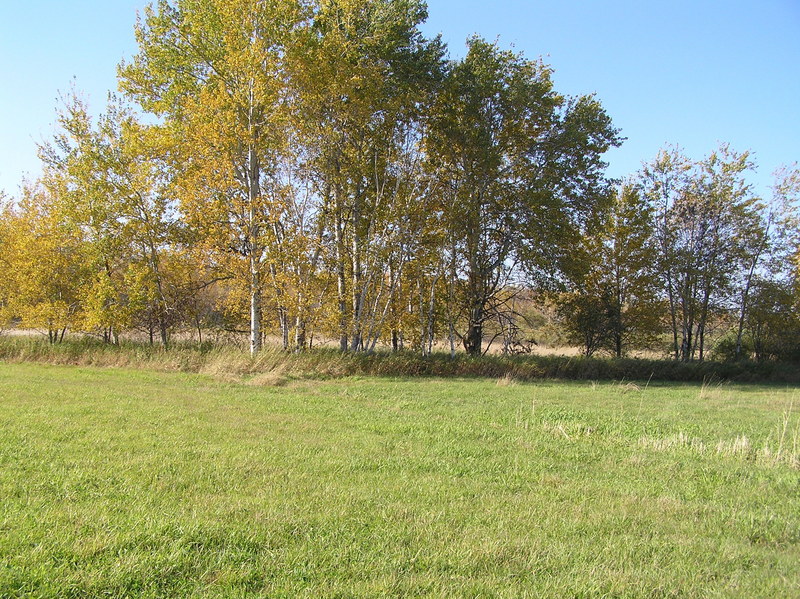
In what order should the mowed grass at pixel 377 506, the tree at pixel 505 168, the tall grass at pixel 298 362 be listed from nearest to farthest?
1. the mowed grass at pixel 377 506
2. the tall grass at pixel 298 362
3. the tree at pixel 505 168

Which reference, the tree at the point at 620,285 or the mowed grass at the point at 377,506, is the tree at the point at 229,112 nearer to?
the mowed grass at the point at 377,506

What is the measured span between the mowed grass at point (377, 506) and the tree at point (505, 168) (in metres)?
15.2

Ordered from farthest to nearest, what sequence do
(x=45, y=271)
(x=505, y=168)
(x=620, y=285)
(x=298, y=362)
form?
Result: (x=620, y=285), (x=505, y=168), (x=45, y=271), (x=298, y=362)

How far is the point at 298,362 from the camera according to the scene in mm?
17703

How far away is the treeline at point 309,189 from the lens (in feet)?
62.7

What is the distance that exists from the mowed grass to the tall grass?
682 cm

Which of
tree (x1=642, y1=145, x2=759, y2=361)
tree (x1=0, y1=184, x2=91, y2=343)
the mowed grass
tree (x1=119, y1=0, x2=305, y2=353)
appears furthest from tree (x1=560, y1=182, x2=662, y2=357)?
tree (x1=0, y1=184, x2=91, y2=343)

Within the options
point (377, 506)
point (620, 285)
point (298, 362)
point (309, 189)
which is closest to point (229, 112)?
point (309, 189)

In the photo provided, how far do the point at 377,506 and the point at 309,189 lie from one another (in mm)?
17176

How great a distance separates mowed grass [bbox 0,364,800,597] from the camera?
3717mm

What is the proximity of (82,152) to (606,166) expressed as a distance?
72.8 ft

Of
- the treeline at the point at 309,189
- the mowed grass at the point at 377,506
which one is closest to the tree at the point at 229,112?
the treeline at the point at 309,189

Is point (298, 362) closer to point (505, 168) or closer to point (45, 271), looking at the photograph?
point (45, 271)

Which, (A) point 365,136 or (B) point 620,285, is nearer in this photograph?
(A) point 365,136
